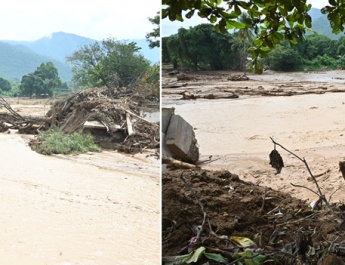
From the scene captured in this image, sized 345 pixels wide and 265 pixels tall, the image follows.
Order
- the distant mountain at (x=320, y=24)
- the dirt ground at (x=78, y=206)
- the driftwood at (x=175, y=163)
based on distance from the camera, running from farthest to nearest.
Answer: the dirt ground at (x=78, y=206), the driftwood at (x=175, y=163), the distant mountain at (x=320, y=24)

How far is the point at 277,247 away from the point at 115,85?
2.80 feet

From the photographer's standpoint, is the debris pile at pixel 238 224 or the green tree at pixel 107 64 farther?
the green tree at pixel 107 64

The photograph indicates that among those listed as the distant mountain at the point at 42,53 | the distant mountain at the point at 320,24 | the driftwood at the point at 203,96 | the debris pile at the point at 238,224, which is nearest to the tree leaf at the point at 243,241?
the debris pile at the point at 238,224

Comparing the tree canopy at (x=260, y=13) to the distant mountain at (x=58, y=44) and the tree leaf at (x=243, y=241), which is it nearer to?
the tree leaf at (x=243, y=241)

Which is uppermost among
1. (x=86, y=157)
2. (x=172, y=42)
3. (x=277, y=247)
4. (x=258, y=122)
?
(x=172, y=42)

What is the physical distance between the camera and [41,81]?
1789mm

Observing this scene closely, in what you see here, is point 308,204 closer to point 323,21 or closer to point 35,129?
point 323,21

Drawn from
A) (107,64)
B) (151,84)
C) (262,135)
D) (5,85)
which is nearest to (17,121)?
(5,85)

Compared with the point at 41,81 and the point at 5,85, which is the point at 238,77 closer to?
the point at 41,81

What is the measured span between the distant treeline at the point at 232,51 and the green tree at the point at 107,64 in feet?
1.20

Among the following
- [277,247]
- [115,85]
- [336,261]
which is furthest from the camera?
[115,85]

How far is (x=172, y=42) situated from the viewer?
1.46 meters

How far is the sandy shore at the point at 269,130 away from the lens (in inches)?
59.8

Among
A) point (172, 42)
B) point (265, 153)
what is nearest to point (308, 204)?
point (265, 153)
